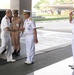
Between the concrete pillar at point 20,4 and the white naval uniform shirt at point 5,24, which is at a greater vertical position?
the concrete pillar at point 20,4

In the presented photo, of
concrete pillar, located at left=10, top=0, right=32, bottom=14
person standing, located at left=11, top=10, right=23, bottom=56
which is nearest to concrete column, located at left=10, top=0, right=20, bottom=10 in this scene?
concrete pillar, located at left=10, top=0, right=32, bottom=14

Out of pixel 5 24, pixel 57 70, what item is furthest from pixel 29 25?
pixel 57 70

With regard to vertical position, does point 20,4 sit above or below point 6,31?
above

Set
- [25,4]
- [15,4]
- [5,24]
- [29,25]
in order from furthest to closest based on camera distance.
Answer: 1. [25,4]
2. [15,4]
3. [5,24]
4. [29,25]

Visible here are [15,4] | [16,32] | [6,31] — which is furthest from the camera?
[15,4]

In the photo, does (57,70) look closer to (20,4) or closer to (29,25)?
(29,25)

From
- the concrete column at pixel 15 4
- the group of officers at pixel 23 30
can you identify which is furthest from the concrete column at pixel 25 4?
the group of officers at pixel 23 30

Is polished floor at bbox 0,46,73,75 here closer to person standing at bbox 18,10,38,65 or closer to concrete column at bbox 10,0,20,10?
person standing at bbox 18,10,38,65

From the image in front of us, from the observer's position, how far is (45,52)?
725 centimetres

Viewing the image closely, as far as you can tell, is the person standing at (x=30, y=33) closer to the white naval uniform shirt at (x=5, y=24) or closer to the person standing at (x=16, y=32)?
the white naval uniform shirt at (x=5, y=24)

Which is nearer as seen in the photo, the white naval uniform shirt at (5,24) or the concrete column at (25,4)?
the white naval uniform shirt at (5,24)

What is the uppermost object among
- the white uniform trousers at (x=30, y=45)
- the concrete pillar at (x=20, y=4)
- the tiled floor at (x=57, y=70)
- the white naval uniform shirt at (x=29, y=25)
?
the concrete pillar at (x=20, y=4)

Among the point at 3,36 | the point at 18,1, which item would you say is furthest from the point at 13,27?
the point at 18,1

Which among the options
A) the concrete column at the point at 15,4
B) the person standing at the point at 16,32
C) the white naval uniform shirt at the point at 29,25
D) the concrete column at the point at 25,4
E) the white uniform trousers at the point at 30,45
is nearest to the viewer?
the white naval uniform shirt at the point at 29,25
